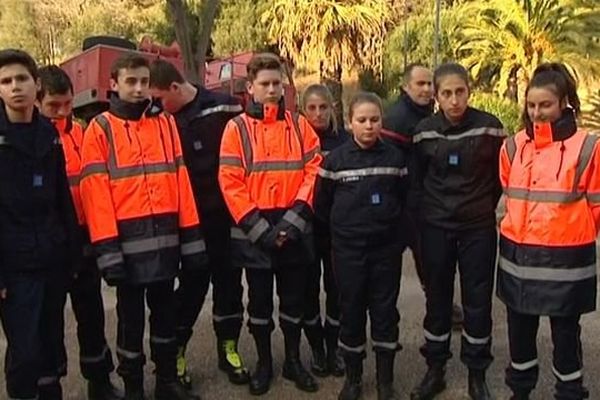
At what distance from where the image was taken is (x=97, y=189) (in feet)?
13.6

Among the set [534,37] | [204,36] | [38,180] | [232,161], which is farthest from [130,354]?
[534,37]

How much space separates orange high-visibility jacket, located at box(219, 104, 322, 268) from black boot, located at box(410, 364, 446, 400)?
1162 mm

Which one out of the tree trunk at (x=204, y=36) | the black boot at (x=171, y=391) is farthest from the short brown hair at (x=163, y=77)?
the tree trunk at (x=204, y=36)

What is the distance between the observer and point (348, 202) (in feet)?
14.5

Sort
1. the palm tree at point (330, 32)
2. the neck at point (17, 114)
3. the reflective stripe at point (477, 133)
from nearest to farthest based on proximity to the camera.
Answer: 1. the neck at point (17, 114)
2. the reflective stripe at point (477, 133)
3. the palm tree at point (330, 32)

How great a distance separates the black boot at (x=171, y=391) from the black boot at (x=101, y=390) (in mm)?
273

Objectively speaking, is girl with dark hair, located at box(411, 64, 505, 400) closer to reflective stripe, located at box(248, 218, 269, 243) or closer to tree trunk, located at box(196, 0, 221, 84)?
reflective stripe, located at box(248, 218, 269, 243)

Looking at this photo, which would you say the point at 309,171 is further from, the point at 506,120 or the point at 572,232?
the point at 506,120

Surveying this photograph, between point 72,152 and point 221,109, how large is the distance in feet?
3.29

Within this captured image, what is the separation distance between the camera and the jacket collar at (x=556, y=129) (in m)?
3.91

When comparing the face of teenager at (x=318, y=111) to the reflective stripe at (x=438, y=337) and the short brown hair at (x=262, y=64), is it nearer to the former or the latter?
the short brown hair at (x=262, y=64)

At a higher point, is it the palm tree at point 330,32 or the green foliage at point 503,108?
the palm tree at point 330,32

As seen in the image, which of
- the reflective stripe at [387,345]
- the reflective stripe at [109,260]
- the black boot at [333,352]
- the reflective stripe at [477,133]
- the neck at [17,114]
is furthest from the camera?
the black boot at [333,352]

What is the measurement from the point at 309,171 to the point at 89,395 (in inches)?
75.1
